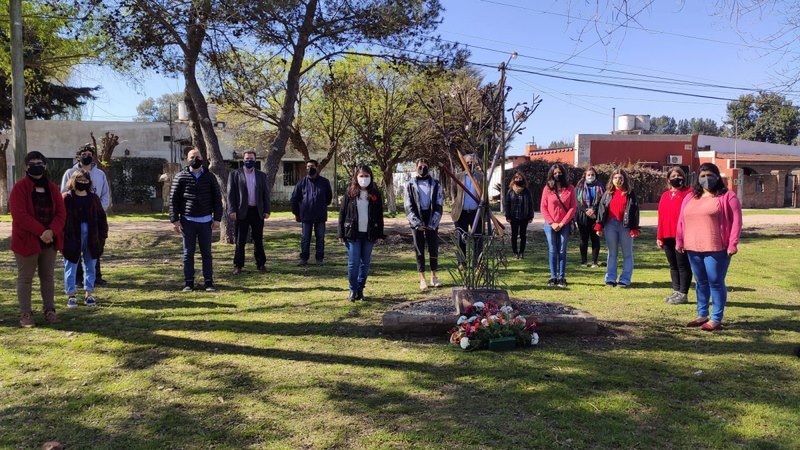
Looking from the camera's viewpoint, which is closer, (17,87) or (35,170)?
(35,170)

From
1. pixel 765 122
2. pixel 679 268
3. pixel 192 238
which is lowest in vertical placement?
pixel 679 268

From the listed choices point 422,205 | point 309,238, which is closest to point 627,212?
→ point 422,205

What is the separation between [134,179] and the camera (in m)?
25.3

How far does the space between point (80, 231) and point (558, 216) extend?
6.03 metres

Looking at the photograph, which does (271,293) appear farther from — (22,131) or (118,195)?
(118,195)

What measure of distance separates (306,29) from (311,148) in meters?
22.1

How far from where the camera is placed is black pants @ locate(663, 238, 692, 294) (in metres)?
7.23

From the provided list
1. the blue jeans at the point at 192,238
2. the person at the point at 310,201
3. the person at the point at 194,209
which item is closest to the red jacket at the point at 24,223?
the person at the point at 194,209

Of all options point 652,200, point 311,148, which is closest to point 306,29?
point 311,148

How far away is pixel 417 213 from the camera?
8.00 metres

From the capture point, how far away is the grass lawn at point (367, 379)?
3.51 meters

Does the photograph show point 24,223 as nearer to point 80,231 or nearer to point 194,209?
point 80,231

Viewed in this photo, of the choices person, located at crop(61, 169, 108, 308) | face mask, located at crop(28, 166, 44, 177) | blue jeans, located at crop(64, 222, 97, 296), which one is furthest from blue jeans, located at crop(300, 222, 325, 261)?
face mask, located at crop(28, 166, 44, 177)

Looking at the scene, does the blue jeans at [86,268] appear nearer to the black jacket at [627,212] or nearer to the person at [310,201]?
the person at [310,201]
